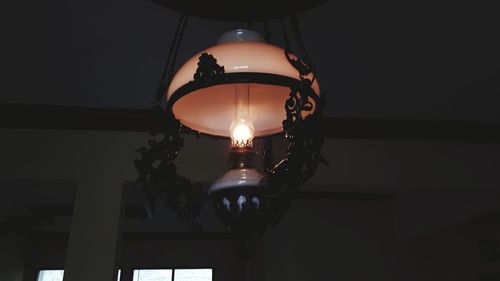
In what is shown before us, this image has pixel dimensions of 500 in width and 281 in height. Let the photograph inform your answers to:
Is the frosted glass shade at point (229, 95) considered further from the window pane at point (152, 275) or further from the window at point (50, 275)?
the window at point (50, 275)

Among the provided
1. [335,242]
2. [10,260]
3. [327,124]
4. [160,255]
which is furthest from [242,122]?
[10,260]

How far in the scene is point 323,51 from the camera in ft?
4.97

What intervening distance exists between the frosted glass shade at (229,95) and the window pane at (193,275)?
17.6 ft

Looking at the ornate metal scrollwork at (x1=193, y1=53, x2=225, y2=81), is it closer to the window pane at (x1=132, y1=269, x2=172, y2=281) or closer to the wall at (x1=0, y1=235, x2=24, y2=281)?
the wall at (x1=0, y1=235, x2=24, y2=281)

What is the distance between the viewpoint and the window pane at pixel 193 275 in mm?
5824

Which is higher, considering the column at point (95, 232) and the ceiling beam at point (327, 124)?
the ceiling beam at point (327, 124)

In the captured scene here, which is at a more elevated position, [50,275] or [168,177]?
[50,275]

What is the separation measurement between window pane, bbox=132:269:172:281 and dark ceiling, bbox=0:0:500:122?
4468 mm

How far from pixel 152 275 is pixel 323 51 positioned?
5221 millimetres

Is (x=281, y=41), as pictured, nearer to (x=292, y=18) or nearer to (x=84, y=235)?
(x=292, y=18)

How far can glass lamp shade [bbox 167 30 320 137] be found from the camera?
66cm

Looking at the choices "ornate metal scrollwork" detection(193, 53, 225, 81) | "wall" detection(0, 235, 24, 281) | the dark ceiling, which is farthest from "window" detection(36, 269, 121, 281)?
"ornate metal scrollwork" detection(193, 53, 225, 81)

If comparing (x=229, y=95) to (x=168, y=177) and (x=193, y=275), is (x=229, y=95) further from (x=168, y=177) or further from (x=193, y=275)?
(x=193, y=275)

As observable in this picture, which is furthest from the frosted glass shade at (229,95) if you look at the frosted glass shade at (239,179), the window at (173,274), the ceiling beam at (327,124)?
the window at (173,274)
